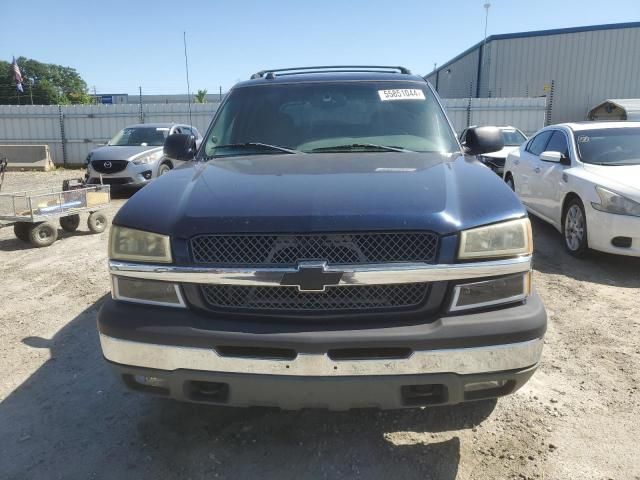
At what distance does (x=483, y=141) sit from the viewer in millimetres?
3643

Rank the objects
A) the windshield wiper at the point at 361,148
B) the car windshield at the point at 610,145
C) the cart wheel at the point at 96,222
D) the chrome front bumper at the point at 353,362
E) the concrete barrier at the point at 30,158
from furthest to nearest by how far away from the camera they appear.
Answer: the concrete barrier at the point at 30,158, the cart wheel at the point at 96,222, the car windshield at the point at 610,145, the windshield wiper at the point at 361,148, the chrome front bumper at the point at 353,362

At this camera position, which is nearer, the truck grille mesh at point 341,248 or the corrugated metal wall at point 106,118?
the truck grille mesh at point 341,248

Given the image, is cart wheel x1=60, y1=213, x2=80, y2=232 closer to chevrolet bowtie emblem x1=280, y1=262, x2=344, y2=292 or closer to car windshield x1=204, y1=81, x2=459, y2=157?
car windshield x1=204, y1=81, x2=459, y2=157

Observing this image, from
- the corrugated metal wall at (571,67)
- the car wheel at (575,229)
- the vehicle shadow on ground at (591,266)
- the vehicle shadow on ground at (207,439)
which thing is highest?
the corrugated metal wall at (571,67)

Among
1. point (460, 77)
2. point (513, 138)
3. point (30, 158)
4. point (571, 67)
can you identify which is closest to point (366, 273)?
point (513, 138)

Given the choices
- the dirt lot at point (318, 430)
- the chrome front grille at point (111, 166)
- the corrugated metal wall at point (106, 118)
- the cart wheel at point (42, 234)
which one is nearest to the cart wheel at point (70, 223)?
the cart wheel at point (42, 234)

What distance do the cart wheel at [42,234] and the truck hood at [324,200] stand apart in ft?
16.2

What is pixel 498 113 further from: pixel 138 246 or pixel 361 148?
pixel 138 246

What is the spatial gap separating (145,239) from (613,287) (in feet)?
14.9

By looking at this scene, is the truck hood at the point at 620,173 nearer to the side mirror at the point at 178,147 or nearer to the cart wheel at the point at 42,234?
the side mirror at the point at 178,147

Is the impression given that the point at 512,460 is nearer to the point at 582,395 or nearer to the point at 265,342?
the point at 582,395

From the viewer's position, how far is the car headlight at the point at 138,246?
223 cm

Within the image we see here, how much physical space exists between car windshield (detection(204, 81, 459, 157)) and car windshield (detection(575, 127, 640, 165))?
12.0 feet

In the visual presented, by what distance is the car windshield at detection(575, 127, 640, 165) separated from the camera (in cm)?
622
